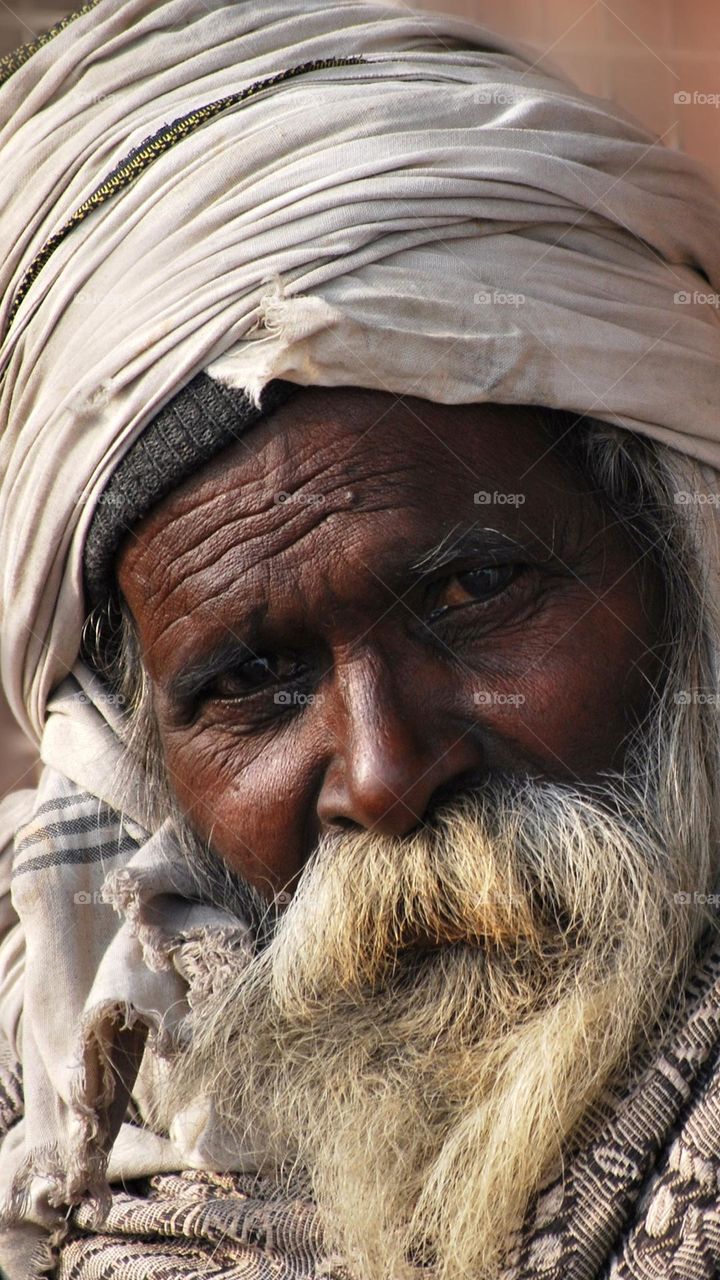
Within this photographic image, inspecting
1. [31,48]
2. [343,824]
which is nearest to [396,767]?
[343,824]

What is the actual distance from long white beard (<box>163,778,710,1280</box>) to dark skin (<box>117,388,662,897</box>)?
7 centimetres

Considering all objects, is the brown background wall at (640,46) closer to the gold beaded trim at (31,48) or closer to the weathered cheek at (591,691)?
the gold beaded trim at (31,48)

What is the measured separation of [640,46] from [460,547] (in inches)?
67.4

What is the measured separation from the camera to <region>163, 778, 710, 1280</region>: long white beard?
67.2 inches

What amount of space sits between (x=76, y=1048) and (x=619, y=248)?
145 cm

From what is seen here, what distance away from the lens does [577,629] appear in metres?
1.83

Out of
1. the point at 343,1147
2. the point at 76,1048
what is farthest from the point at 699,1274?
the point at 76,1048

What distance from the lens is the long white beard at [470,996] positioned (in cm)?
171

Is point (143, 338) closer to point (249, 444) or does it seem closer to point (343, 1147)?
point (249, 444)

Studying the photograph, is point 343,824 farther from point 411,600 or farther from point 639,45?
point 639,45

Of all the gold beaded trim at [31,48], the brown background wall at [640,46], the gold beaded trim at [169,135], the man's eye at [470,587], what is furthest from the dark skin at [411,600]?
the brown background wall at [640,46]

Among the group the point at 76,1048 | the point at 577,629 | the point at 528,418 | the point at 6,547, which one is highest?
the point at 6,547

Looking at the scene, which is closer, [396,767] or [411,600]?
[396,767]

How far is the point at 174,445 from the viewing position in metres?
1.88
